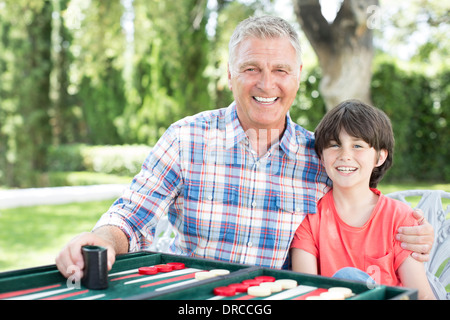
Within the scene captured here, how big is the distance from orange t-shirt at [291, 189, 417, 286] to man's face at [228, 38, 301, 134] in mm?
569

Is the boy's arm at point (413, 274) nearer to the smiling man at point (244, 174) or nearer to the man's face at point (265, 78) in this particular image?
the smiling man at point (244, 174)

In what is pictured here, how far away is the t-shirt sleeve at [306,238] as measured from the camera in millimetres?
2394

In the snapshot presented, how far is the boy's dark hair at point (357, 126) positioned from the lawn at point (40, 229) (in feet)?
13.8

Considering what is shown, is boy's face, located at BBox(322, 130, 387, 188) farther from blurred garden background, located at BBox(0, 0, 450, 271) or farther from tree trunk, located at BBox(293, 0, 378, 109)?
blurred garden background, located at BBox(0, 0, 450, 271)

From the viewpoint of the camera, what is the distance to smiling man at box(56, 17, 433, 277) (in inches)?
98.7

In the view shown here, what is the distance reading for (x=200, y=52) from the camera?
12477mm

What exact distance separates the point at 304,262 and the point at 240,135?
2.33 feet

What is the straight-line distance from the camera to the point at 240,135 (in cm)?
262

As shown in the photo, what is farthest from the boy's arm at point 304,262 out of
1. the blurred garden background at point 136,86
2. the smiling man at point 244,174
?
the blurred garden background at point 136,86

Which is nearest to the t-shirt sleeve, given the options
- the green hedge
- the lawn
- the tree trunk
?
the lawn

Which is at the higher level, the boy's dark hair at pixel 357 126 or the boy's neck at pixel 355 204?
the boy's dark hair at pixel 357 126

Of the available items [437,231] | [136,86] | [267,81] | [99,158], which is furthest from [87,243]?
[136,86]

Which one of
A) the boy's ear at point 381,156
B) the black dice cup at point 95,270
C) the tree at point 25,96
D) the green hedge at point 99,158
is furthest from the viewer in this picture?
the tree at point 25,96

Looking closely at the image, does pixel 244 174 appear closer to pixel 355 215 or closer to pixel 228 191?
pixel 228 191
